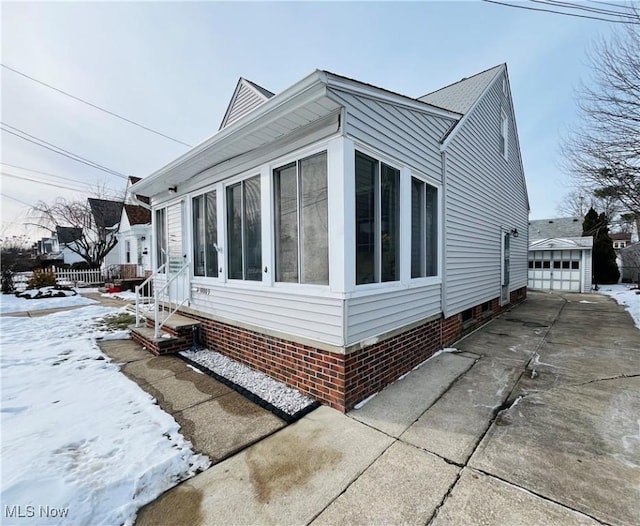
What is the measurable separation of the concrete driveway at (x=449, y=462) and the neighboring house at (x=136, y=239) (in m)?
15.0

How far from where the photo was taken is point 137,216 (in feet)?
57.1

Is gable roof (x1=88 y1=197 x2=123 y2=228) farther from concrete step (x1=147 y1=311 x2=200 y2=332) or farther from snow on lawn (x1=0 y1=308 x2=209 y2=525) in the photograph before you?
snow on lawn (x1=0 y1=308 x2=209 y2=525)

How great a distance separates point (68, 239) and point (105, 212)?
25.1ft

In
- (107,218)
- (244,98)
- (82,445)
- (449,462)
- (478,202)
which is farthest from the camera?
(107,218)

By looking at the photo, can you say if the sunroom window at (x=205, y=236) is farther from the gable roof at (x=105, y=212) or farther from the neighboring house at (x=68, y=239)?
the neighboring house at (x=68, y=239)

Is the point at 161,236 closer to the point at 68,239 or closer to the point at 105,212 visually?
the point at 105,212

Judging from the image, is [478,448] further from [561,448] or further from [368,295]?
[368,295]

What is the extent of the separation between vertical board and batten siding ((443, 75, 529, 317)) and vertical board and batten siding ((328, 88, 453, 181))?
635mm

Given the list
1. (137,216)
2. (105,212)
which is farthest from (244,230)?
(105,212)

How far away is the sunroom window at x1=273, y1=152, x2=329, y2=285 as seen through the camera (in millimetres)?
3482

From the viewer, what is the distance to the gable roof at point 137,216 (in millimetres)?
16906

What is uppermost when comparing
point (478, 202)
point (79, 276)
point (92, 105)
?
point (92, 105)

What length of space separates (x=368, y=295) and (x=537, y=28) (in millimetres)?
8584

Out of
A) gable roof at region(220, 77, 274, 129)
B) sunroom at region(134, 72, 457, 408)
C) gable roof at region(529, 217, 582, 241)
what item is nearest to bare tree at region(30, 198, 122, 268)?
gable roof at region(220, 77, 274, 129)
